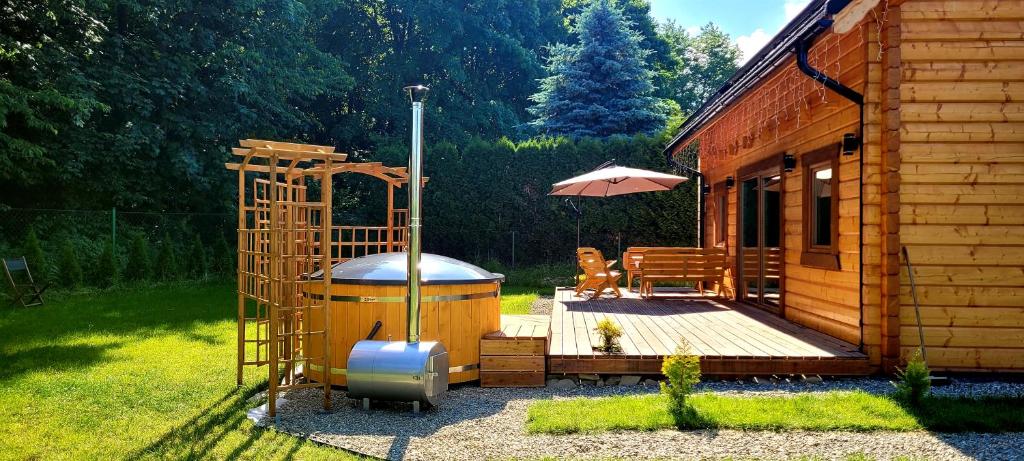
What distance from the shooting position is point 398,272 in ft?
18.1

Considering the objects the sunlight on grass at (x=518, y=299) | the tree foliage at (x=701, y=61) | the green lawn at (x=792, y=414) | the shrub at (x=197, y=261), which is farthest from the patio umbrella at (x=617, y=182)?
the tree foliage at (x=701, y=61)

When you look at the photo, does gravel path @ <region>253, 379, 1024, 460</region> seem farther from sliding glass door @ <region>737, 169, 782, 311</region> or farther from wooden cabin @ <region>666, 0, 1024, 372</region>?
sliding glass door @ <region>737, 169, 782, 311</region>

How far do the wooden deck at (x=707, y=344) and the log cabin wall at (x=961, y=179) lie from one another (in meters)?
0.79

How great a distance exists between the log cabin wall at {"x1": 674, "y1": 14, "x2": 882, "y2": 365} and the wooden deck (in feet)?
0.97

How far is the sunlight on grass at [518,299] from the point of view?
400 inches

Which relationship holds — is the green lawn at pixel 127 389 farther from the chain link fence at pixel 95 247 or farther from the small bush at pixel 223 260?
the small bush at pixel 223 260

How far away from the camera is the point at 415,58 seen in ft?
83.9

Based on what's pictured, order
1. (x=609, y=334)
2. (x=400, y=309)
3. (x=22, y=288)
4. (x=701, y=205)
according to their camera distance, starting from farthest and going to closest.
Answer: (x=701, y=205) < (x=22, y=288) < (x=609, y=334) < (x=400, y=309)

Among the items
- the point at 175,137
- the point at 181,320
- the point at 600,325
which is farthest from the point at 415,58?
the point at 600,325

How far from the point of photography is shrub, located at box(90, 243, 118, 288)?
12.8 metres

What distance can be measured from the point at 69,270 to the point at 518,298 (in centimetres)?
825

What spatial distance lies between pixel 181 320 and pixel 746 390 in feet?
24.3

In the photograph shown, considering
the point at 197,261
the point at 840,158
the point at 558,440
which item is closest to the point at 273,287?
the point at 558,440

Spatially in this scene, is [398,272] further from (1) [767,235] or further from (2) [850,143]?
(1) [767,235]
